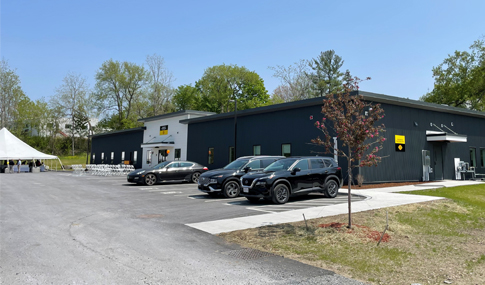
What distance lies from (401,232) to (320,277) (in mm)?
3794

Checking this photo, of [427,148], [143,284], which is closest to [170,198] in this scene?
[143,284]

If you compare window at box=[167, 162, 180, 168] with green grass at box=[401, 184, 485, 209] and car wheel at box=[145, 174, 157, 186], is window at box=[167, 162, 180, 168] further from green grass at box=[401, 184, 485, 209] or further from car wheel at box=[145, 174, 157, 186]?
green grass at box=[401, 184, 485, 209]

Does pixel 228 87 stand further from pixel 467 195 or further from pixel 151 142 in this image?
pixel 467 195

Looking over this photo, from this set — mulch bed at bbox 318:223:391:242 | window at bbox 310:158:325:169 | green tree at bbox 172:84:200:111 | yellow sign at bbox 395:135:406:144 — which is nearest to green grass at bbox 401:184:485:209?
yellow sign at bbox 395:135:406:144

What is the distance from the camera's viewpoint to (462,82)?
4547cm

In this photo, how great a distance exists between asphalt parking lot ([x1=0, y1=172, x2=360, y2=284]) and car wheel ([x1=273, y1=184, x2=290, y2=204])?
835mm

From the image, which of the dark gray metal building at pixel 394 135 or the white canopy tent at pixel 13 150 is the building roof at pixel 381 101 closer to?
the dark gray metal building at pixel 394 135

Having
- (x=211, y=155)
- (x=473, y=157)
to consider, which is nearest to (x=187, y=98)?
(x=211, y=155)

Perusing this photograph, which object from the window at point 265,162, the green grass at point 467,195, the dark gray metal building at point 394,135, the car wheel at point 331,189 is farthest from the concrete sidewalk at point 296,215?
the dark gray metal building at point 394,135

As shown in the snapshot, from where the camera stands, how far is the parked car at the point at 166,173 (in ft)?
68.8

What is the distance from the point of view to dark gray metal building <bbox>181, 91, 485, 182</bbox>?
70.0ft

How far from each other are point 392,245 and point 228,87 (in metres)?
57.5

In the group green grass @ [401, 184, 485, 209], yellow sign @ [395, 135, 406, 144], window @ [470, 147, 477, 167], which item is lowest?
green grass @ [401, 184, 485, 209]

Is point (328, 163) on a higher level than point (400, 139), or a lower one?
lower
